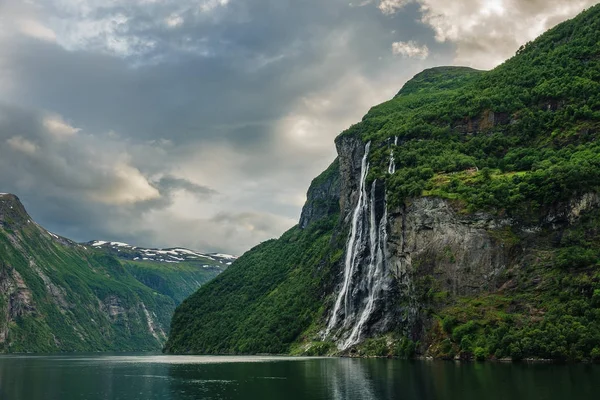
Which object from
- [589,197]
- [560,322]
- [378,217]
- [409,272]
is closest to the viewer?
[560,322]

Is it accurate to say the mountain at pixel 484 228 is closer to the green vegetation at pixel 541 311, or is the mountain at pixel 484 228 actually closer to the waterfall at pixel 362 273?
the green vegetation at pixel 541 311

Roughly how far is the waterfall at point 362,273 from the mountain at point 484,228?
0.44 meters

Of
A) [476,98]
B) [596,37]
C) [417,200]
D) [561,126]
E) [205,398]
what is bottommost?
[205,398]

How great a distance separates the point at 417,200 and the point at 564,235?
1314 inches

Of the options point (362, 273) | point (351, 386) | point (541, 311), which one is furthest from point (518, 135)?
point (351, 386)

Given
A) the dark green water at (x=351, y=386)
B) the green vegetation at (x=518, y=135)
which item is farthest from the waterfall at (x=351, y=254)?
the dark green water at (x=351, y=386)

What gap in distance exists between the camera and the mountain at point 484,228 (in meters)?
94.1

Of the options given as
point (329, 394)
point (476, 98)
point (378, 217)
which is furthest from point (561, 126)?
point (329, 394)

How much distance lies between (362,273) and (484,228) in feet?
147

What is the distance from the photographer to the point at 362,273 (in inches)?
5832

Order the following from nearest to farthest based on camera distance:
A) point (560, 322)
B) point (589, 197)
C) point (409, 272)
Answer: point (560, 322)
point (589, 197)
point (409, 272)

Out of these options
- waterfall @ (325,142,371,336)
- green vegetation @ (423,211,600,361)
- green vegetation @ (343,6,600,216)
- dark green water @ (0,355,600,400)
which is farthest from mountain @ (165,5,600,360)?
dark green water @ (0,355,600,400)

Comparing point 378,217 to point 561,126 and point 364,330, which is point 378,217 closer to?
point 364,330

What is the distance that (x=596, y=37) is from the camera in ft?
512
